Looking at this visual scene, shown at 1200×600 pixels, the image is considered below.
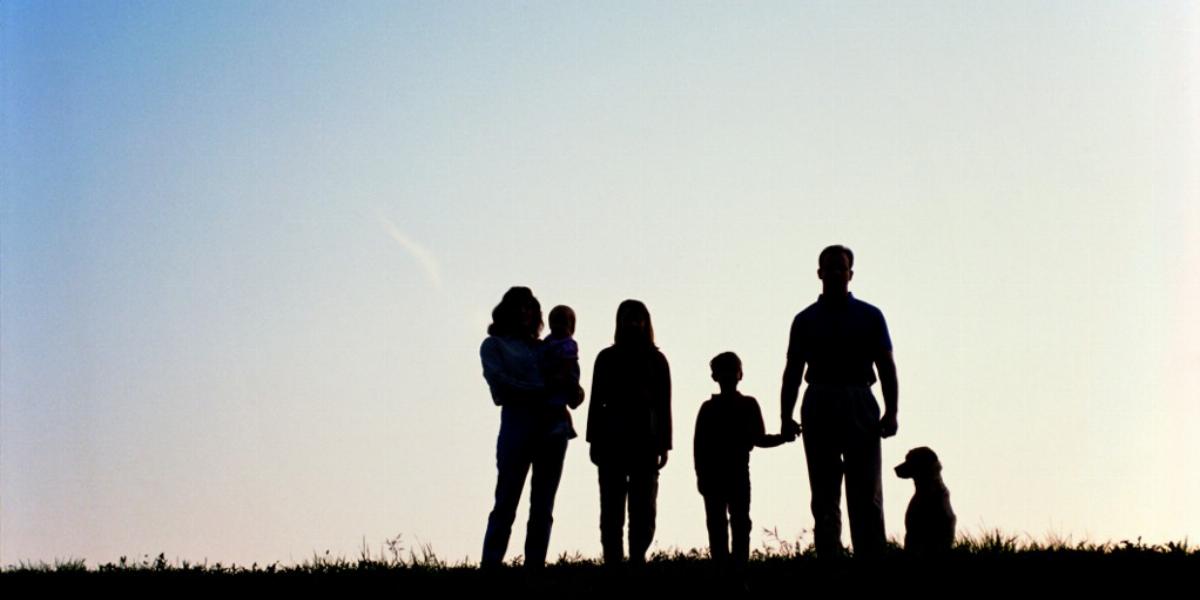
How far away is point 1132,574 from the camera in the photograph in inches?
441

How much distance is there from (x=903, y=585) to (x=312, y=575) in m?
4.76

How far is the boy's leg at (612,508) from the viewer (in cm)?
1293

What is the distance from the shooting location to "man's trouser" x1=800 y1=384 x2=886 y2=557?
12289 mm

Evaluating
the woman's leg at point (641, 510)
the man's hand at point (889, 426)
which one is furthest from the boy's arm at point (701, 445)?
the man's hand at point (889, 426)

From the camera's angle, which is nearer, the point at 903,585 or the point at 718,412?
the point at 903,585

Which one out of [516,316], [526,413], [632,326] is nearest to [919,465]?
[632,326]

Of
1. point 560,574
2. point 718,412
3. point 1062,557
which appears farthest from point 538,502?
point 1062,557

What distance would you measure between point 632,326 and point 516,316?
Result: 98cm

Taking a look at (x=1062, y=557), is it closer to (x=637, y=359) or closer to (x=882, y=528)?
(x=882, y=528)

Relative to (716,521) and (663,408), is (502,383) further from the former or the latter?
(716,521)

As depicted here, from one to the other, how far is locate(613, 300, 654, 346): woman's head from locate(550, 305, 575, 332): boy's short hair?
41 centimetres

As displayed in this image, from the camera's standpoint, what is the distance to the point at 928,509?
1340 centimetres

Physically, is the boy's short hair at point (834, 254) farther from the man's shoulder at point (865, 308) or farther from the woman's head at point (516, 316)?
the woman's head at point (516, 316)

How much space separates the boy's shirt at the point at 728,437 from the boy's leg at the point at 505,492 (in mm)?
1627
